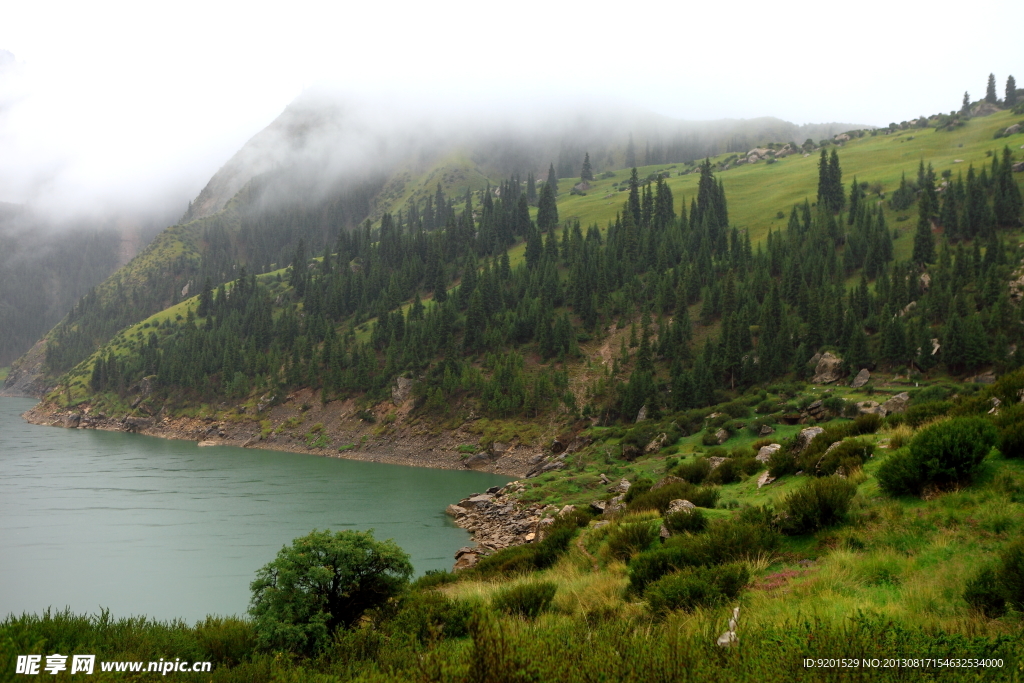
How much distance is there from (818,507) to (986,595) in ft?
15.9

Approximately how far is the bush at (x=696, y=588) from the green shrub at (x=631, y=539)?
14.2ft

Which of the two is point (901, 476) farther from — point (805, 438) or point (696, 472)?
point (696, 472)

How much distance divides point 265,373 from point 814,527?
113 metres

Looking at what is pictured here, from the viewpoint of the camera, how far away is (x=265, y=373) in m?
111

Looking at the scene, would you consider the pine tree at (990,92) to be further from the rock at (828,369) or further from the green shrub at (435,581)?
the green shrub at (435,581)

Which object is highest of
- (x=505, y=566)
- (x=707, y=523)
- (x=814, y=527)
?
(x=814, y=527)

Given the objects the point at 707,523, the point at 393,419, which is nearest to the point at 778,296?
the point at 393,419

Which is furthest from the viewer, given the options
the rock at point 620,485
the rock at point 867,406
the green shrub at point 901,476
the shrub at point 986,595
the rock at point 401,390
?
the rock at point 401,390

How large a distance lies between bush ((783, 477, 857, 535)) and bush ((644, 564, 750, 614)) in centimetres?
259

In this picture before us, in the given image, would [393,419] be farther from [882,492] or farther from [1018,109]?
[1018,109]

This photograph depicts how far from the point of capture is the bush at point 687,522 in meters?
15.5

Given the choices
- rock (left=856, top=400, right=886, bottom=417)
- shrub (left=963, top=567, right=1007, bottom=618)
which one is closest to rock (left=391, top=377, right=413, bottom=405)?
rock (left=856, top=400, right=886, bottom=417)

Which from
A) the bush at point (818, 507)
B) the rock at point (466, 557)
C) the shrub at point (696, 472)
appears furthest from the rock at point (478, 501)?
the bush at point (818, 507)

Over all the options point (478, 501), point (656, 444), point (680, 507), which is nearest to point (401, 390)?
point (478, 501)
